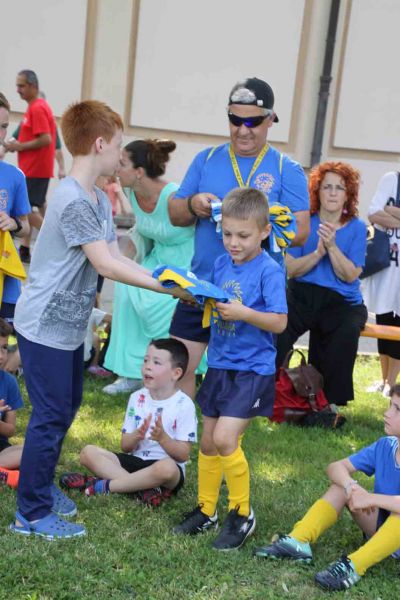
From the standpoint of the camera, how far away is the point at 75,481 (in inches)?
188

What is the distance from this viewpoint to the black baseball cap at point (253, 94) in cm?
472

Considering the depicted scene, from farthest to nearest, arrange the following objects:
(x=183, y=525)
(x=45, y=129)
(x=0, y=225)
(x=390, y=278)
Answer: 1. (x=45, y=129)
2. (x=390, y=278)
3. (x=0, y=225)
4. (x=183, y=525)

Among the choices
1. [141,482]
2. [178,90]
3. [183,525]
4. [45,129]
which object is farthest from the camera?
[178,90]

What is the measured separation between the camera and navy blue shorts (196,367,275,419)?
4172 millimetres

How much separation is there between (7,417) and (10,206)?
1263 mm

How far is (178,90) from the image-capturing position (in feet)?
43.7

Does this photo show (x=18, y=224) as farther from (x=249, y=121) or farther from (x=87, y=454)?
(x=249, y=121)

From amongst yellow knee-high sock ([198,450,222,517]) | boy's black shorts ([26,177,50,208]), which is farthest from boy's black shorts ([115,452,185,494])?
boy's black shorts ([26,177,50,208])

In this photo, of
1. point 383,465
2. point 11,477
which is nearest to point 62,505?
point 11,477

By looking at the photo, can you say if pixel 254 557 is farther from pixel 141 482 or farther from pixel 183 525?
pixel 141 482

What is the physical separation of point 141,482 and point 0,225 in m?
1.69

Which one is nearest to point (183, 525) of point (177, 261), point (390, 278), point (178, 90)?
point (177, 261)

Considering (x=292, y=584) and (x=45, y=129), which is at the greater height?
(x=45, y=129)

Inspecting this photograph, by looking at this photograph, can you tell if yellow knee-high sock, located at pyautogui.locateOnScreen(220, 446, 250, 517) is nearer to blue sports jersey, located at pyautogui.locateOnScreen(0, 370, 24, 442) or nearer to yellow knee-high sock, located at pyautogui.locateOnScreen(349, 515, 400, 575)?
yellow knee-high sock, located at pyautogui.locateOnScreen(349, 515, 400, 575)
